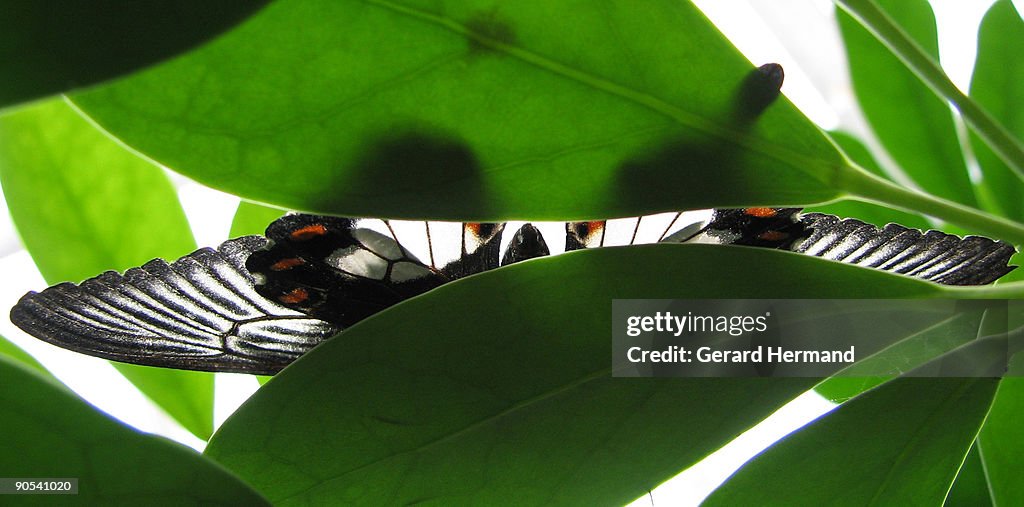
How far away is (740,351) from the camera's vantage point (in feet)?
1.19

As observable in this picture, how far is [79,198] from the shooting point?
0.60 m

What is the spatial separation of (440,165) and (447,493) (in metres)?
0.16

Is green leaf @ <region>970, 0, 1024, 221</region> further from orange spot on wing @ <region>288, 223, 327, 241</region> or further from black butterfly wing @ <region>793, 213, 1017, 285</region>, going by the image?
orange spot on wing @ <region>288, 223, 327, 241</region>

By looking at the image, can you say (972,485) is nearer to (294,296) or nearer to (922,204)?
(922,204)

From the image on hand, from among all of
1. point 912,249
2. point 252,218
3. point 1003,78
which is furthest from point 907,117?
point 252,218

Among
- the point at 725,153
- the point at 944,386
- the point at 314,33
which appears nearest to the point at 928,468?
the point at 944,386

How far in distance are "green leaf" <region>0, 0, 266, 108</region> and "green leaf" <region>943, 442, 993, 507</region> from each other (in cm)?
61

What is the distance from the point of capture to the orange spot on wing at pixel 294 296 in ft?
1.34

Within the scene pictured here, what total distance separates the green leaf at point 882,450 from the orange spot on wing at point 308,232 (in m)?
0.26

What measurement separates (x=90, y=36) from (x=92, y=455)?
14cm

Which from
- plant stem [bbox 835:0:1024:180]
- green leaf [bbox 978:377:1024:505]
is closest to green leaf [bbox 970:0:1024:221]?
green leaf [bbox 978:377:1024:505]

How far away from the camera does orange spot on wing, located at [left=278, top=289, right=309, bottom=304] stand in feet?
A: 1.34

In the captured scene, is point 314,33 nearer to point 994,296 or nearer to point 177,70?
point 177,70

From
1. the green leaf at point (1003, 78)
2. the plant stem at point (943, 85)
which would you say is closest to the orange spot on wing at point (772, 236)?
the plant stem at point (943, 85)
